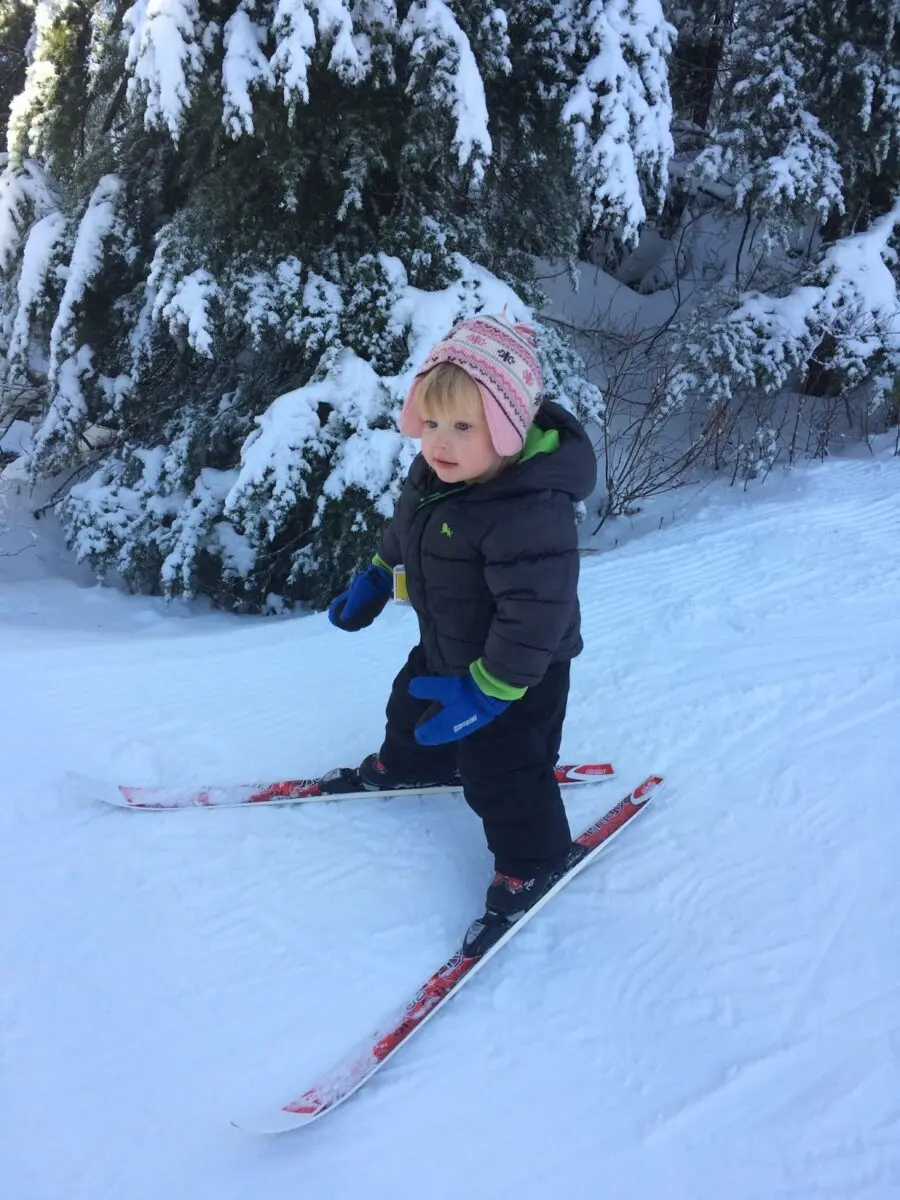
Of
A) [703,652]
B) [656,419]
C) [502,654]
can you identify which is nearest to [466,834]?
[502,654]

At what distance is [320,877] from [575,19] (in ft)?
14.5

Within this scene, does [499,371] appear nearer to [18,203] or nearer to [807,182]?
[18,203]

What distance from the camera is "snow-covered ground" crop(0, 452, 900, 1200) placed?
159cm

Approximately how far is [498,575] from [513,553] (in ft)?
0.21

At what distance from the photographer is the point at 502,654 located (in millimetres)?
1779

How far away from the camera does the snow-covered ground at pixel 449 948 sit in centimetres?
159

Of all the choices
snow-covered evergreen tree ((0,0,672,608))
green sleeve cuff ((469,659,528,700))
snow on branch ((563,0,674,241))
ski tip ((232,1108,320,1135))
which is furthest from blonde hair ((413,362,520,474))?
snow on branch ((563,0,674,241))

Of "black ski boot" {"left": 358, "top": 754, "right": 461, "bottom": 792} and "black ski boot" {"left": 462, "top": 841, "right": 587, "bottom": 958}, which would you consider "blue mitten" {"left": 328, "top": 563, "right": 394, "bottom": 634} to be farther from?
"black ski boot" {"left": 462, "top": 841, "right": 587, "bottom": 958}

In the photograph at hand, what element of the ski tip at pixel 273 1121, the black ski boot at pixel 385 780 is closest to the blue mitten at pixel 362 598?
the black ski boot at pixel 385 780

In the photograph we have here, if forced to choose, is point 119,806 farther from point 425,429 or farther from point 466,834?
point 425,429

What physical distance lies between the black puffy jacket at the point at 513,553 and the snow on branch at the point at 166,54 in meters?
2.81

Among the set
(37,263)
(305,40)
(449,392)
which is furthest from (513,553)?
(37,263)

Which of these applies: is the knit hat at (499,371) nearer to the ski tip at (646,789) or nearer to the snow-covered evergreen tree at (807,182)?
the ski tip at (646,789)

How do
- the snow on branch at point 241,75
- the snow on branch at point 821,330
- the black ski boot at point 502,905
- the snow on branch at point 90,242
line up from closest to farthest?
1. the black ski boot at point 502,905
2. the snow on branch at point 241,75
3. the snow on branch at point 90,242
4. the snow on branch at point 821,330
